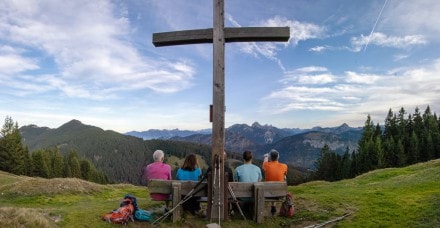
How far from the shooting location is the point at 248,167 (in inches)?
453

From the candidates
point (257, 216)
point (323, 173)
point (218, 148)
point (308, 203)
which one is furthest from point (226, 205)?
point (323, 173)

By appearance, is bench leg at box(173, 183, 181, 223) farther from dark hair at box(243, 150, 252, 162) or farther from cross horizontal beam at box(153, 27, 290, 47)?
cross horizontal beam at box(153, 27, 290, 47)

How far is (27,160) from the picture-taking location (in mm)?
80312

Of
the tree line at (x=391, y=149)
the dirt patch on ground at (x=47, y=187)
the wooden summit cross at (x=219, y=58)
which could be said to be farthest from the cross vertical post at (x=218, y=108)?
the tree line at (x=391, y=149)

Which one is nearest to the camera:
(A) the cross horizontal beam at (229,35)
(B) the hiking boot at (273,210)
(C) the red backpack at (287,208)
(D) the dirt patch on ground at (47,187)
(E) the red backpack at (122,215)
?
(E) the red backpack at (122,215)

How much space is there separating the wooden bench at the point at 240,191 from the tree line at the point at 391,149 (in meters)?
75.2

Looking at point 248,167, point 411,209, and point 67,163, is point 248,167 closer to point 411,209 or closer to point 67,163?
point 411,209

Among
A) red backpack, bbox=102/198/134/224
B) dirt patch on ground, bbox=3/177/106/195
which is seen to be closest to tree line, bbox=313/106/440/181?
dirt patch on ground, bbox=3/177/106/195

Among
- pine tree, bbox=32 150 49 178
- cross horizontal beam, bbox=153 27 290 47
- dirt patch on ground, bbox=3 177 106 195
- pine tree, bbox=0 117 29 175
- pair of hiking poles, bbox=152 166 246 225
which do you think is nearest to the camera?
pair of hiking poles, bbox=152 166 246 225

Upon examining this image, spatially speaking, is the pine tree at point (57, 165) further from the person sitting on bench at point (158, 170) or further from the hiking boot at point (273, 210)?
the hiking boot at point (273, 210)

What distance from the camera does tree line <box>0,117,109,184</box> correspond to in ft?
242

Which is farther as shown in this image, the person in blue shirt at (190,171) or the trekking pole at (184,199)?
the person in blue shirt at (190,171)

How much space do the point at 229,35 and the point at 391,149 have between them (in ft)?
270

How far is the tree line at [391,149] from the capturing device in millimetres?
78688
